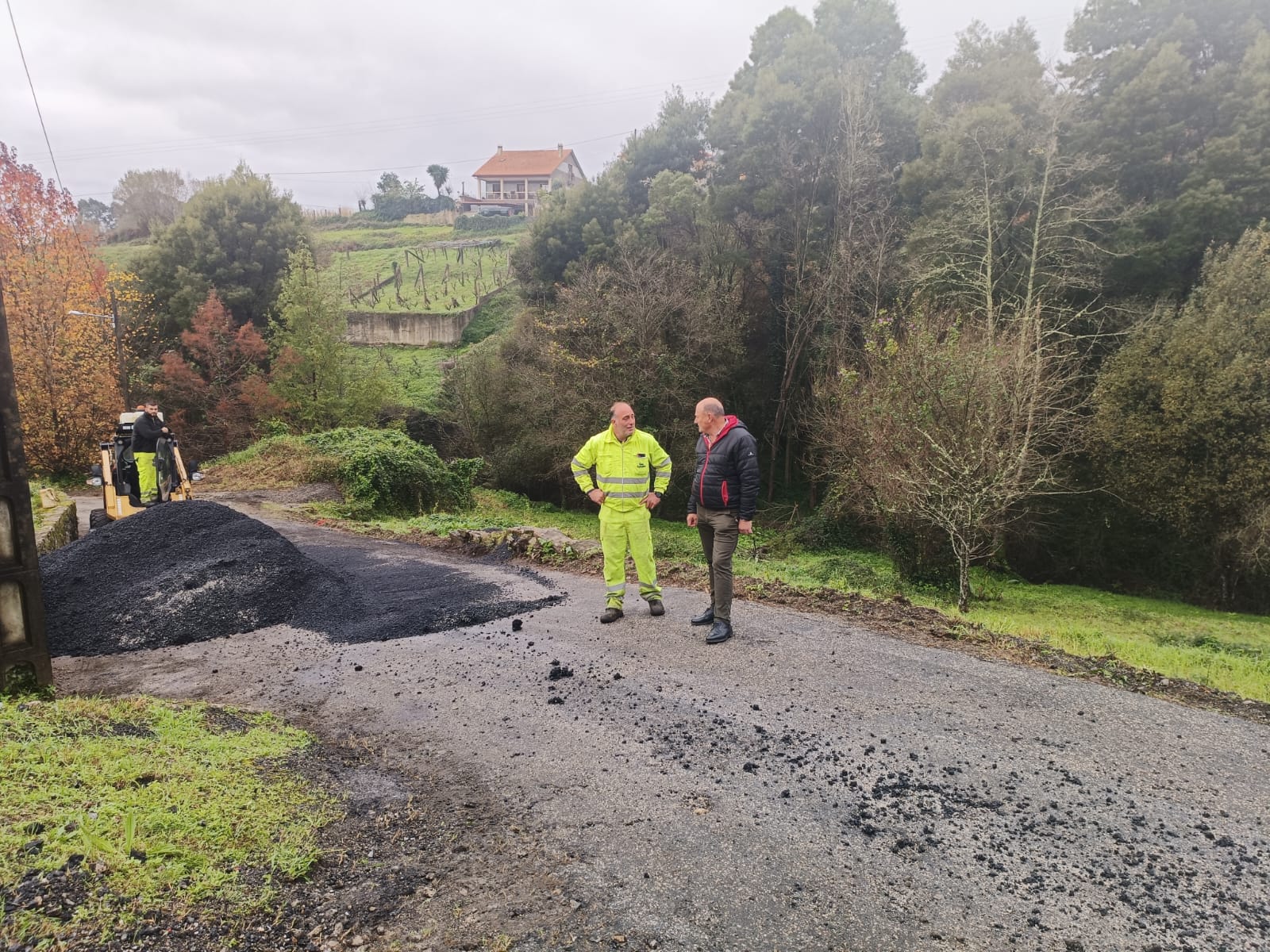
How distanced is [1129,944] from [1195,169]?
2425 cm

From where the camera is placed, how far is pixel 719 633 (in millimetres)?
6520

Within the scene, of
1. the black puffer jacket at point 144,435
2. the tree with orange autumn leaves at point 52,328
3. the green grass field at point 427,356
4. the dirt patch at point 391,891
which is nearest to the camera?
the dirt patch at point 391,891

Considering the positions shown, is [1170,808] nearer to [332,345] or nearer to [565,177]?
[332,345]

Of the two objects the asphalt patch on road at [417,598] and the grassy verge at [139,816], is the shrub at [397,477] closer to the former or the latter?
the asphalt patch on road at [417,598]

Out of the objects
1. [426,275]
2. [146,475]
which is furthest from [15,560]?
[426,275]

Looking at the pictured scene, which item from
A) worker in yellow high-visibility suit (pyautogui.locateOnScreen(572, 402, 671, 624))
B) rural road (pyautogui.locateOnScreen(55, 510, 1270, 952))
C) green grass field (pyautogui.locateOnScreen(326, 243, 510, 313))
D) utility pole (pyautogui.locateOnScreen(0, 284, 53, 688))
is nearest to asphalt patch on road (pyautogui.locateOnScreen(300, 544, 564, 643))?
rural road (pyautogui.locateOnScreen(55, 510, 1270, 952))

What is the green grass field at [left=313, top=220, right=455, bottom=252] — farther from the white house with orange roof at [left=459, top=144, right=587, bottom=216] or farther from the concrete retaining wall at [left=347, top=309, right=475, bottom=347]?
the concrete retaining wall at [left=347, top=309, right=475, bottom=347]

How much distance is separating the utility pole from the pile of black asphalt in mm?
2231

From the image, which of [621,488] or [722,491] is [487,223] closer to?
[621,488]

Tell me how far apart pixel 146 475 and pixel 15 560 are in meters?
9.20

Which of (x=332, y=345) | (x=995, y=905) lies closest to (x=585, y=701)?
(x=995, y=905)

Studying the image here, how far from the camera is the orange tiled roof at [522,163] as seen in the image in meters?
73.5

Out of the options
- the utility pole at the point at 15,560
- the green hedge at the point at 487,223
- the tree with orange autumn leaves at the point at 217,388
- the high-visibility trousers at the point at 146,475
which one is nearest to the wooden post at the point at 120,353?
the tree with orange autumn leaves at the point at 217,388

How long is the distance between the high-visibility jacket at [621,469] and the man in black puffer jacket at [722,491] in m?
0.50
